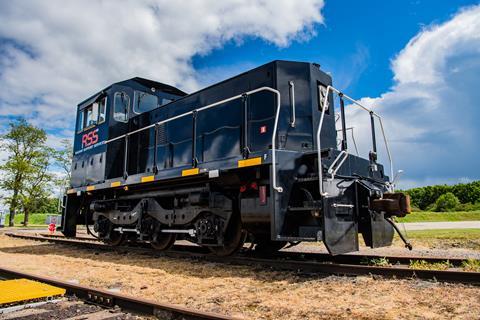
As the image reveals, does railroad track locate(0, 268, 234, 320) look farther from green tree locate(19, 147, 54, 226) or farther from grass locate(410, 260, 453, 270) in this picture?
green tree locate(19, 147, 54, 226)

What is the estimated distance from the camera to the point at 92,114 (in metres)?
9.23

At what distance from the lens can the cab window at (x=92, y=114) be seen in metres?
8.87

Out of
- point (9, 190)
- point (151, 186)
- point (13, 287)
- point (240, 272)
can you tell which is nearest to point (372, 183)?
point (240, 272)

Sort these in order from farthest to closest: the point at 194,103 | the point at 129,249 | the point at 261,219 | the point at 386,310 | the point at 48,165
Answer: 1. the point at 48,165
2. the point at 129,249
3. the point at 194,103
4. the point at 261,219
5. the point at 386,310

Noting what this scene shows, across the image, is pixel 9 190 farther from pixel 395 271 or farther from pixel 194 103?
pixel 395 271

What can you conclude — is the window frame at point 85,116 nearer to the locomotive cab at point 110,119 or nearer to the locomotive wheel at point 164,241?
the locomotive cab at point 110,119

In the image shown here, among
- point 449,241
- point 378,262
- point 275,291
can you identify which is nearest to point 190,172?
point 275,291

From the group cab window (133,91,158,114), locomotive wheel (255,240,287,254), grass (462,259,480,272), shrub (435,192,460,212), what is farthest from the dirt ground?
shrub (435,192,460,212)

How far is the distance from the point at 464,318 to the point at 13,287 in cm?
467

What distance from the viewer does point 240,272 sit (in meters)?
5.25

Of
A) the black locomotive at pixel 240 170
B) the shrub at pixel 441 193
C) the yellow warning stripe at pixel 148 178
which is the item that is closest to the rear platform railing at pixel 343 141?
the black locomotive at pixel 240 170

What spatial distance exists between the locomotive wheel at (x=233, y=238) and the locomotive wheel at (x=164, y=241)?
1.42 meters

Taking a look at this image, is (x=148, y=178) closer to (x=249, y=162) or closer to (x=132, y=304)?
(x=249, y=162)

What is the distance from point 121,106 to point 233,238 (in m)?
4.62
